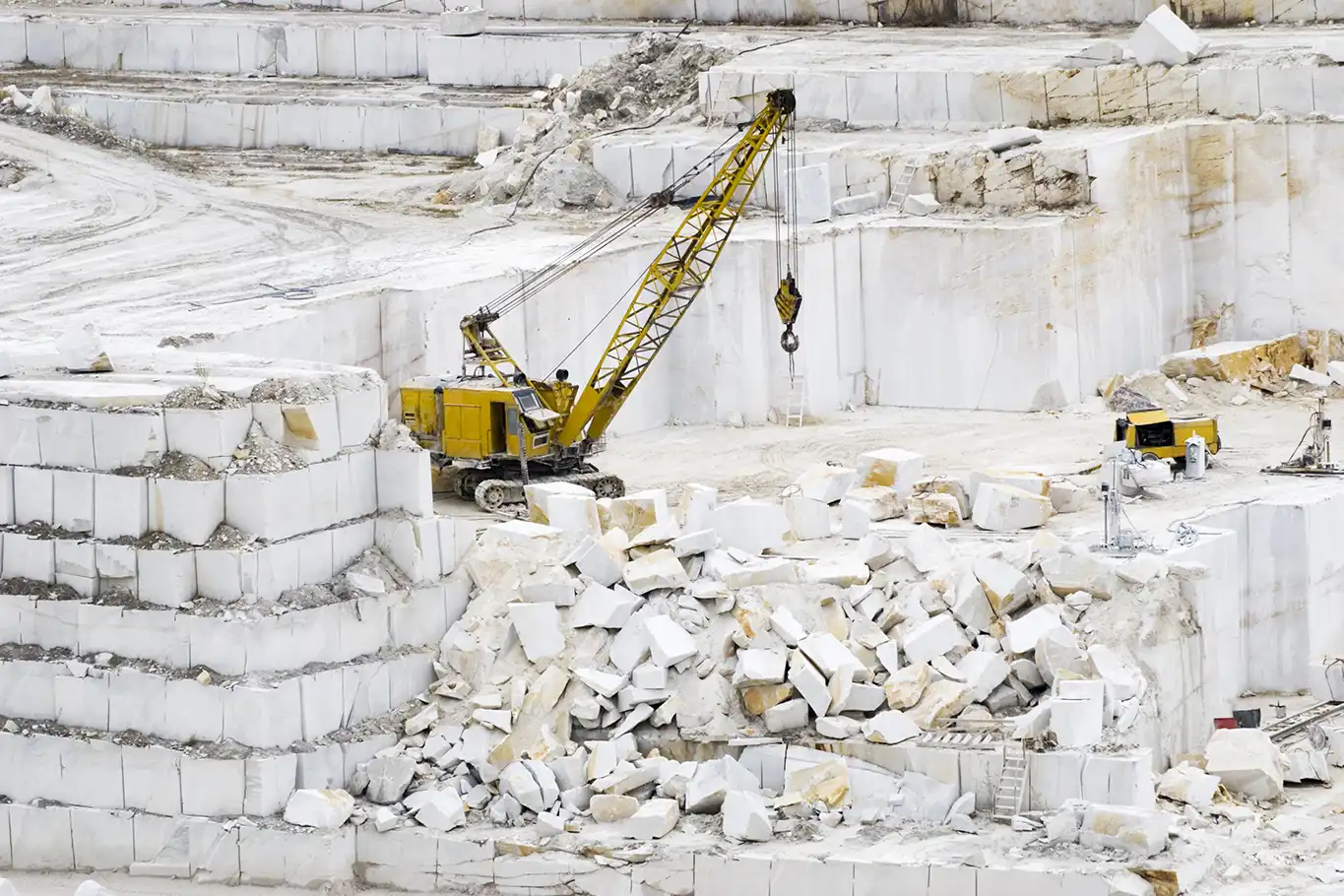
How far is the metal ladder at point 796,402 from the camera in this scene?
1630 inches

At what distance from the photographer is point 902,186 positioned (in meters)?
43.5

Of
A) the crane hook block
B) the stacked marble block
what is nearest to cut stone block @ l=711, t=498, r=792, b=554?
the stacked marble block

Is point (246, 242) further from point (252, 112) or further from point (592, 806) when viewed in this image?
point (592, 806)

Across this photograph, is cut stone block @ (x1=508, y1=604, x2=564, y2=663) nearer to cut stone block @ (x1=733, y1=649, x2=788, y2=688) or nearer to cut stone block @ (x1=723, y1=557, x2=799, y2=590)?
cut stone block @ (x1=723, y1=557, x2=799, y2=590)

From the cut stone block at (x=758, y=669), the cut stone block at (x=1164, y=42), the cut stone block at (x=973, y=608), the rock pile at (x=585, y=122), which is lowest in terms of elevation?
the cut stone block at (x=758, y=669)

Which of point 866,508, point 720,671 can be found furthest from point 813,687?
point 866,508

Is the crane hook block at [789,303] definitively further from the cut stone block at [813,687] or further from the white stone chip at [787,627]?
the cut stone block at [813,687]

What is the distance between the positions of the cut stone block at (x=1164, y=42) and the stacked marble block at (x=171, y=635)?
17.1 m

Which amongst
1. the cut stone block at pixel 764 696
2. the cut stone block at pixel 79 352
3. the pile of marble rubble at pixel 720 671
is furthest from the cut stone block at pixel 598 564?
the cut stone block at pixel 79 352

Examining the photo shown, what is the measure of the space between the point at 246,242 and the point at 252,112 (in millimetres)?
10130

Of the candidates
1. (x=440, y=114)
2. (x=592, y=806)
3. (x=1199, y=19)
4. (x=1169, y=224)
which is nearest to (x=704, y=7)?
(x=440, y=114)

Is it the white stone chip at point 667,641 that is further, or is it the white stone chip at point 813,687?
the white stone chip at point 667,641

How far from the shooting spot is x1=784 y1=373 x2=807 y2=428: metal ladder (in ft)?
136

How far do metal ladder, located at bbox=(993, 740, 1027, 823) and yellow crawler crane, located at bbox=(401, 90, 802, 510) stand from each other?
796cm
